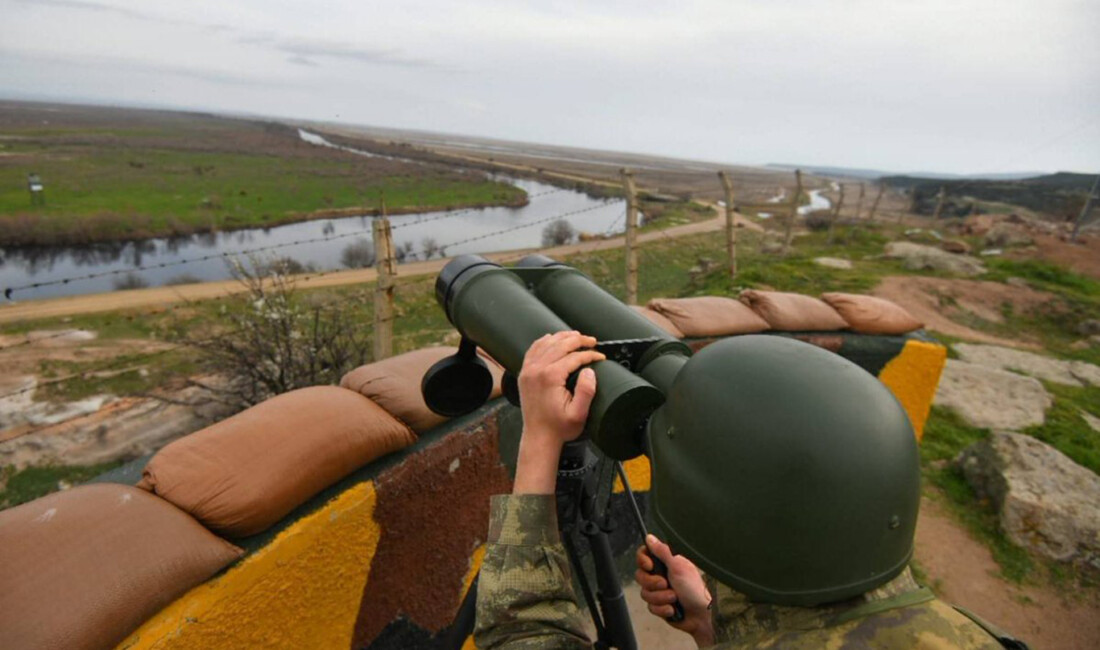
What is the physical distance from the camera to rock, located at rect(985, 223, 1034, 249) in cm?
1415

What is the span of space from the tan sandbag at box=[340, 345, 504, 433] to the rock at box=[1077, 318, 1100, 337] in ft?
27.6

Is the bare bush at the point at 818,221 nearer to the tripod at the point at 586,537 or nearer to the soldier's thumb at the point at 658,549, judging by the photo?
the tripod at the point at 586,537

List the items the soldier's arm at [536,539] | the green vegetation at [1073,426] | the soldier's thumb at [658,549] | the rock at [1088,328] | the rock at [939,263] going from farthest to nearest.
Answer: the rock at [939,263], the rock at [1088,328], the green vegetation at [1073,426], the soldier's thumb at [658,549], the soldier's arm at [536,539]

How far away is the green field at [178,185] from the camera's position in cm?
2289

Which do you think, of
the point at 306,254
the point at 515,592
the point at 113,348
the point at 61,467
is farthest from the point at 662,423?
the point at 306,254

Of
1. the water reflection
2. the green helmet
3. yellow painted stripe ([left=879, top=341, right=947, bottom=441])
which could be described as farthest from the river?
the green helmet

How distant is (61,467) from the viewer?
5512 mm

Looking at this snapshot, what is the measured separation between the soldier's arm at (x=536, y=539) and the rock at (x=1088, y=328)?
9007 millimetres

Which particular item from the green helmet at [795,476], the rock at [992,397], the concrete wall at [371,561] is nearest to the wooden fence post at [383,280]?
the concrete wall at [371,561]

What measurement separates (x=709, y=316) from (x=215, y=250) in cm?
2286

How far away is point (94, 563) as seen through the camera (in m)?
1.19

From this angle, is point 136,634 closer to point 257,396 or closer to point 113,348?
point 257,396

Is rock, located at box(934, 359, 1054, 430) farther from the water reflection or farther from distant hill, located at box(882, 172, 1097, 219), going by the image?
distant hill, located at box(882, 172, 1097, 219)

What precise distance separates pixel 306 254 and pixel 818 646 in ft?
74.7
